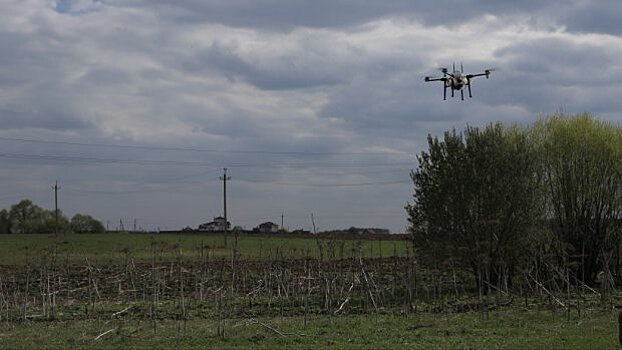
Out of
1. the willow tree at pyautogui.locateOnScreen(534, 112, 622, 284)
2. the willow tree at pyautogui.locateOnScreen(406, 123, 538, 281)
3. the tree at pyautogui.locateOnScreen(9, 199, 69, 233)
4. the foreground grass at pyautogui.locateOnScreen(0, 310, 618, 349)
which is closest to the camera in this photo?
the foreground grass at pyautogui.locateOnScreen(0, 310, 618, 349)

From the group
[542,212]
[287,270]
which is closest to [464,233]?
[542,212]

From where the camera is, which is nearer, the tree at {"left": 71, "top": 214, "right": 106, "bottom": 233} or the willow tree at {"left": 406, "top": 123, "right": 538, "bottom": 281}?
the willow tree at {"left": 406, "top": 123, "right": 538, "bottom": 281}

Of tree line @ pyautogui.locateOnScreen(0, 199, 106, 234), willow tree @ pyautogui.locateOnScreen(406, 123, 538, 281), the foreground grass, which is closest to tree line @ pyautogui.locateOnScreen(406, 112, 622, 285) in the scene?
willow tree @ pyautogui.locateOnScreen(406, 123, 538, 281)

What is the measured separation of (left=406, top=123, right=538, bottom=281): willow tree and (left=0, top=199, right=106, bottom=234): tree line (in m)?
67.3

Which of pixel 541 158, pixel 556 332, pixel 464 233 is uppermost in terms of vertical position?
pixel 541 158

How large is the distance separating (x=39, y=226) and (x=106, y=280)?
223ft

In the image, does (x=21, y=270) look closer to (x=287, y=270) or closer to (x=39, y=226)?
(x=287, y=270)

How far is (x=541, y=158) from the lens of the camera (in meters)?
30.0

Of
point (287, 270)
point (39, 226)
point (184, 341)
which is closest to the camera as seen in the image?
point (184, 341)

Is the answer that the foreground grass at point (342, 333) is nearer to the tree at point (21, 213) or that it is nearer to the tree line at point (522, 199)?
the tree line at point (522, 199)

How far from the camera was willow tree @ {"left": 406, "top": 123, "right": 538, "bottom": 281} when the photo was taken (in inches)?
1057

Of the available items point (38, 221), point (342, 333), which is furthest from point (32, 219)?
point (342, 333)

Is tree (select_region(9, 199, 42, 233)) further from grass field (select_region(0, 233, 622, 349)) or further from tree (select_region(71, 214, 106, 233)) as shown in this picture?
grass field (select_region(0, 233, 622, 349))

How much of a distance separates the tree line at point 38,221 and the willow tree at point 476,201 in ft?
221
